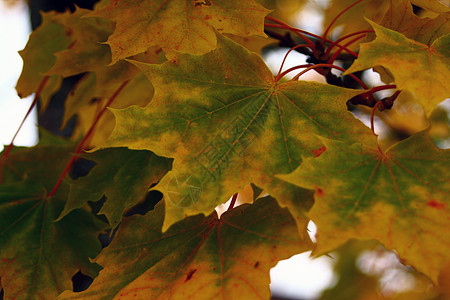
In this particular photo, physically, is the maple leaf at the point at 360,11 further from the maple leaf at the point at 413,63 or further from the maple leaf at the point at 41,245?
the maple leaf at the point at 41,245

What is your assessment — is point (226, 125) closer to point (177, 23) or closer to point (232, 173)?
point (232, 173)

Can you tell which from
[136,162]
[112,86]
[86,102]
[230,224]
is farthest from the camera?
[86,102]

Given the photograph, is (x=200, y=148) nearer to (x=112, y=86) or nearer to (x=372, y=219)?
(x=372, y=219)

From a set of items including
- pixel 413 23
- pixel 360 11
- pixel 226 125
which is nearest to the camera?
pixel 226 125

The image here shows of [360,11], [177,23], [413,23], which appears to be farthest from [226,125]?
[360,11]

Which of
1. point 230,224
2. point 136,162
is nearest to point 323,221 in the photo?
point 230,224

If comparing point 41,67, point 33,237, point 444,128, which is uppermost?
point 41,67
